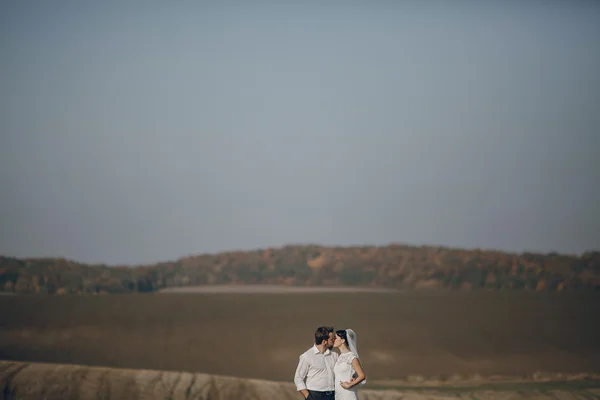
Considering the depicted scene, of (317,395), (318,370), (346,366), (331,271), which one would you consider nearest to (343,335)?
(346,366)

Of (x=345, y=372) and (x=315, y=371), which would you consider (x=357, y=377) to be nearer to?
(x=345, y=372)

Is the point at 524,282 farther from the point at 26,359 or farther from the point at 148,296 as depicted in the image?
the point at 26,359

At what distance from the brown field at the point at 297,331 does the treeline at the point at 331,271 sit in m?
3.40

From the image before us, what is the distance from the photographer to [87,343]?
25.1 metres

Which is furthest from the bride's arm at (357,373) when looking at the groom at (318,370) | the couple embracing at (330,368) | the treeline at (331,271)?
the treeline at (331,271)

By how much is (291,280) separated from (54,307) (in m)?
12.3

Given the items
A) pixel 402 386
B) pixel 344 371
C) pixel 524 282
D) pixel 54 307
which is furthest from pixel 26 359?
pixel 524 282

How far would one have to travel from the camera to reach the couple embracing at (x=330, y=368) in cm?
963

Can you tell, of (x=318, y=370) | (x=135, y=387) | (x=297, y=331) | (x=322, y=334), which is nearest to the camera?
(x=322, y=334)

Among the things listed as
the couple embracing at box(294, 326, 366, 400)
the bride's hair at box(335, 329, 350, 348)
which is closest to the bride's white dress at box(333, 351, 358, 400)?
the couple embracing at box(294, 326, 366, 400)

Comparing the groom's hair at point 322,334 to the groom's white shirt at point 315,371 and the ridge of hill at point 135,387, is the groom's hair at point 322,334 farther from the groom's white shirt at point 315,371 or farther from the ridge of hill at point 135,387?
the ridge of hill at point 135,387

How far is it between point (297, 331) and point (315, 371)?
16.3 meters

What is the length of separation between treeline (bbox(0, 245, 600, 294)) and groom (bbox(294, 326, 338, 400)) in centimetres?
2396

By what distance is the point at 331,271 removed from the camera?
37594mm
